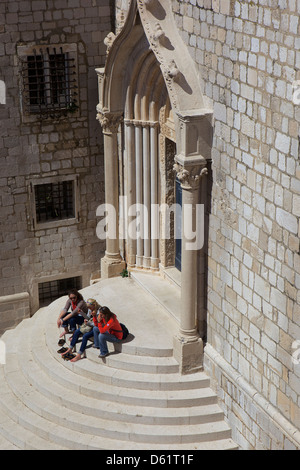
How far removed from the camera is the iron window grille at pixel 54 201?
18.8 metres

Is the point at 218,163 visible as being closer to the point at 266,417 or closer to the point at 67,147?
the point at 266,417

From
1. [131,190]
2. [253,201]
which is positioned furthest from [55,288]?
[253,201]

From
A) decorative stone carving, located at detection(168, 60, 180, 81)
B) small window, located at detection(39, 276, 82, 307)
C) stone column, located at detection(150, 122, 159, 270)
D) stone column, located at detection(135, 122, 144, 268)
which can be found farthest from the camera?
small window, located at detection(39, 276, 82, 307)

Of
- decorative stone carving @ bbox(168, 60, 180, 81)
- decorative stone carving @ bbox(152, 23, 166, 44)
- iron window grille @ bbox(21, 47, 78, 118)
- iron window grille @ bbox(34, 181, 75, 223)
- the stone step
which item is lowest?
the stone step

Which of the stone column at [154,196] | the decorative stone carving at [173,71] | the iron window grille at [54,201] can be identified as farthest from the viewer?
the iron window grille at [54,201]

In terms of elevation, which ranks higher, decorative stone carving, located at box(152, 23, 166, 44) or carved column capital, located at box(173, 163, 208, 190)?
decorative stone carving, located at box(152, 23, 166, 44)

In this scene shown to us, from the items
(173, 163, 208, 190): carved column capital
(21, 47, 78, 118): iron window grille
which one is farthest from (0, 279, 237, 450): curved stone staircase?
(21, 47, 78, 118): iron window grille

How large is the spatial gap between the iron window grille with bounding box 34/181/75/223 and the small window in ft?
5.19

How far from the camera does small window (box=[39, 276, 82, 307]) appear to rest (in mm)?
19594

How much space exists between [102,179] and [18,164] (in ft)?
6.50

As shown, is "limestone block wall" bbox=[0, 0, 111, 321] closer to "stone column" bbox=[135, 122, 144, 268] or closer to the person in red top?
"stone column" bbox=[135, 122, 144, 268]

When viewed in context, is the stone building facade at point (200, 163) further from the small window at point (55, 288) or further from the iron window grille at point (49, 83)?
the small window at point (55, 288)

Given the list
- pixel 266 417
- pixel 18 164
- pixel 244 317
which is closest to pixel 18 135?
pixel 18 164

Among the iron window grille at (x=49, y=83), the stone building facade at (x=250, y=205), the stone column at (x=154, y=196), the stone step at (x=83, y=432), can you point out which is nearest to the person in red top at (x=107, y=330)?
the stone step at (x=83, y=432)
